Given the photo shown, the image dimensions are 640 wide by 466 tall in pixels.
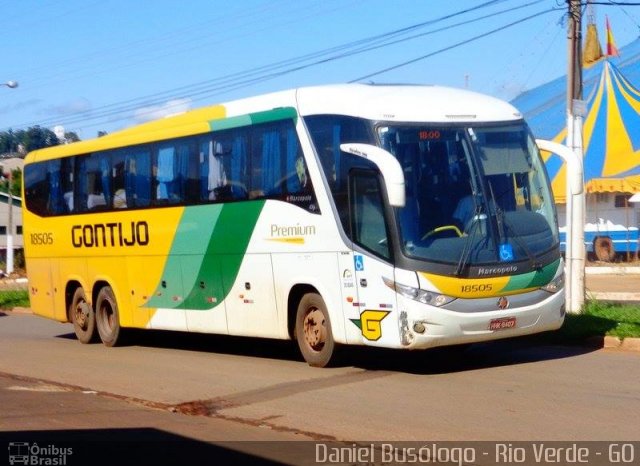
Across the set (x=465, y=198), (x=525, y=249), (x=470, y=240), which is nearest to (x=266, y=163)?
(x=465, y=198)

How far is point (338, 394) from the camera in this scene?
11422 millimetres

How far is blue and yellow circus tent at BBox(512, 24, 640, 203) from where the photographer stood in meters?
37.1

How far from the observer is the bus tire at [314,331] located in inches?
525

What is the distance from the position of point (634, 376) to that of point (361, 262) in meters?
3.35

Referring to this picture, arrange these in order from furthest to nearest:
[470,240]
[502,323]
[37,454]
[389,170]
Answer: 1. [502,323]
2. [470,240]
3. [389,170]
4. [37,454]

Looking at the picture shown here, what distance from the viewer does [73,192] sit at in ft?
62.0

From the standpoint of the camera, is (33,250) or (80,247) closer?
(80,247)

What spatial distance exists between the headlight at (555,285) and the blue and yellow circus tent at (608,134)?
24.5 m

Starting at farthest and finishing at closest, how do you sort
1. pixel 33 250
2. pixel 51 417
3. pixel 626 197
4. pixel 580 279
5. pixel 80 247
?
1. pixel 626 197
2. pixel 33 250
3. pixel 80 247
4. pixel 580 279
5. pixel 51 417

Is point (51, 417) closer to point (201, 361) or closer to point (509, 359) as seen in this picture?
point (201, 361)

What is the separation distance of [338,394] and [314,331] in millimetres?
2224

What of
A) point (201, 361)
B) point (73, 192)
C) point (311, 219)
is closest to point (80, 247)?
point (73, 192)

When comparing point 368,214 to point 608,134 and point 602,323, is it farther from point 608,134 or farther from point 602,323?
point 608,134

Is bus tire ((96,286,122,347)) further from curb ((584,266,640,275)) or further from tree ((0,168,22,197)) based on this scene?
tree ((0,168,22,197))
